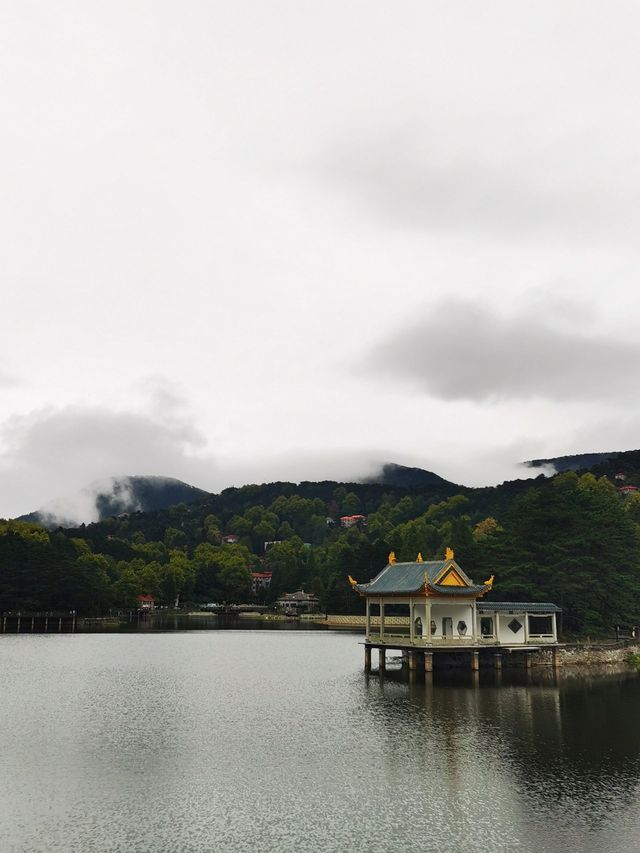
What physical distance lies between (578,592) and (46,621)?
282ft

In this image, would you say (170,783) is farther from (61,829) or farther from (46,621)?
(46,621)

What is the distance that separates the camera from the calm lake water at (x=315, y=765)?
2181cm

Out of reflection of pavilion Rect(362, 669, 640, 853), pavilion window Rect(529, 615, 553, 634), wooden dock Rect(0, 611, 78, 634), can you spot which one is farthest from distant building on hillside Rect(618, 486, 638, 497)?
reflection of pavilion Rect(362, 669, 640, 853)

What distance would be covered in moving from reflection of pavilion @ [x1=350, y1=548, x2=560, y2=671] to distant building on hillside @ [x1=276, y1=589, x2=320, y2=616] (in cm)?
12039

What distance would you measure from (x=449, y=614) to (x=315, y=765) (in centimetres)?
3329

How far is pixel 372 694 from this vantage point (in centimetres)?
4872

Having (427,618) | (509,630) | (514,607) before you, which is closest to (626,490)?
(509,630)

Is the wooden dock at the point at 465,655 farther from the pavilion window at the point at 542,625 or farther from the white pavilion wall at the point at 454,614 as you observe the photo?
the pavilion window at the point at 542,625

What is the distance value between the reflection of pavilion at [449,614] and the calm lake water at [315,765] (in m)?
4.09

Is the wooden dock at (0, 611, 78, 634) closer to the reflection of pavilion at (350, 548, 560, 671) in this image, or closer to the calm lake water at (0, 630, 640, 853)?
the calm lake water at (0, 630, 640, 853)

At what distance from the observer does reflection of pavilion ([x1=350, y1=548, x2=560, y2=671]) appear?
5847 cm

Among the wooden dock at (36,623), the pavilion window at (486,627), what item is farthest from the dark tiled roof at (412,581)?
the wooden dock at (36,623)

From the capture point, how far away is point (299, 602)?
18550cm

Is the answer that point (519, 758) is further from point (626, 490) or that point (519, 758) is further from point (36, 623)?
point (626, 490)
